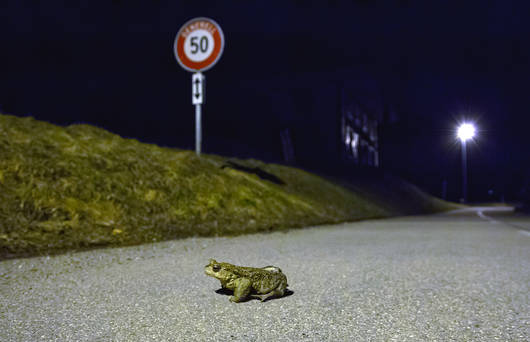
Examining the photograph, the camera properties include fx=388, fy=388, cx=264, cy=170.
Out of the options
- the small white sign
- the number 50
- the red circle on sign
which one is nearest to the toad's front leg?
the small white sign

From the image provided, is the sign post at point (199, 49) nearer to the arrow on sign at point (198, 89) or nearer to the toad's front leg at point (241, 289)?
the arrow on sign at point (198, 89)

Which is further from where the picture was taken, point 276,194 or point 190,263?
point 276,194

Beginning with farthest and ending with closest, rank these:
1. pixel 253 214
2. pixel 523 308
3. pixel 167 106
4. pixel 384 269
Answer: pixel 167 106
pixel 253 214
pixel 384 269
pixel 523 308

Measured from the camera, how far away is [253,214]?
10133 mm

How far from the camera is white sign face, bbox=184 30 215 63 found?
11609mm

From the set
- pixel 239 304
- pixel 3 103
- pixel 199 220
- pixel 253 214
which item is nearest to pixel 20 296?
pixel 239 304

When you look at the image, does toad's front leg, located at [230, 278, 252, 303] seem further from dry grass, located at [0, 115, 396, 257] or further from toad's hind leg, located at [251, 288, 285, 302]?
dry grass, located at [0, 115, 396, 257]

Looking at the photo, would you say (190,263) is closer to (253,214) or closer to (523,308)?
(523,308)

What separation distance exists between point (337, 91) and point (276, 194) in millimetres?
22858

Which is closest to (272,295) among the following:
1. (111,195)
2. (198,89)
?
(111,195)

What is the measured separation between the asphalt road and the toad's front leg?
64mm

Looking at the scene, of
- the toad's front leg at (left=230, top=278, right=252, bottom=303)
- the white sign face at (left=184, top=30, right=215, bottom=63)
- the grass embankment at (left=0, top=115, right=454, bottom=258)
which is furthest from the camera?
the white sign face at (left=184, top=30, right=215, bottom=63)

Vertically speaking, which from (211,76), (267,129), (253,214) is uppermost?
(211,76)

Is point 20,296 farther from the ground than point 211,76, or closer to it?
closer to it
